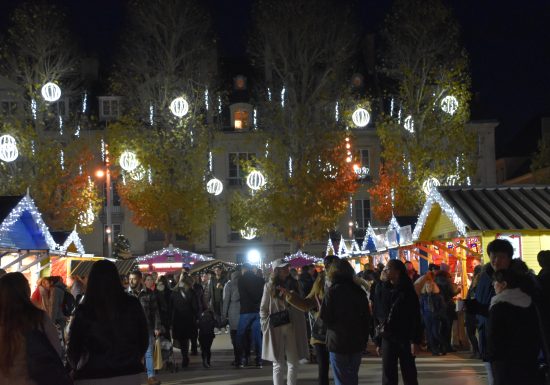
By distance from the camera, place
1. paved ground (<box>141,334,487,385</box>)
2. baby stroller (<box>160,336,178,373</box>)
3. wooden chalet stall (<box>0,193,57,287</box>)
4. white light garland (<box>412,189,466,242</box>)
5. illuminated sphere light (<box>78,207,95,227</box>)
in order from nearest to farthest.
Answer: paved ground (<box>141,334,487,385</box>)
baby stroller (<box>160,336,178,373</box>)
white light garland (<box>412,189,466,242</box>)
wooden chalet stall (<box>0,193,57,287</box>)
illuminated sphere light (<box>78,207,95,227</box>)

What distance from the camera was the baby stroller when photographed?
14.9 metres

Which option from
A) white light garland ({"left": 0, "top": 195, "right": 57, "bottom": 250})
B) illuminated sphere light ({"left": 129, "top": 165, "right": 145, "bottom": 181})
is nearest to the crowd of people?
white light garland ({"left": 0, "top": 195, "right": 57, "bottom": 250})


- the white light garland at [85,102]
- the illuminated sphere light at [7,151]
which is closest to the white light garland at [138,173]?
the white light garland at [85,102]

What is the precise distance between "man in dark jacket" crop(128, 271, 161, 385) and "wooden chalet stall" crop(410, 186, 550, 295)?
668 centimetres

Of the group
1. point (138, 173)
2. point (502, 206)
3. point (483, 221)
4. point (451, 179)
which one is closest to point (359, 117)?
point (451, 179)

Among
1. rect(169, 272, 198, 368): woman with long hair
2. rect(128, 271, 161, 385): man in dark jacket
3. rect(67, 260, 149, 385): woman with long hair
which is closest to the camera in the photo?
rect(67, 260, 149, 385): woman with long hair

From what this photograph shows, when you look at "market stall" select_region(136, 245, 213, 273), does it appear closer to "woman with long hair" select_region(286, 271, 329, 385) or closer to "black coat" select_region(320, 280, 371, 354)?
"woman with long hair" select_region(286, 271, 329, 385)

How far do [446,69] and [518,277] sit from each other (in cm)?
3367

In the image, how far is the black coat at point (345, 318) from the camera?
8773 millimetres

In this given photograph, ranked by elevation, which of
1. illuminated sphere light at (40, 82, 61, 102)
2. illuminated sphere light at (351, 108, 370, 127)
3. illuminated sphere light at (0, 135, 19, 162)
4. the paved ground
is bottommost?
the paved ground

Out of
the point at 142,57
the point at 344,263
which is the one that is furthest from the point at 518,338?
the point at 142,57

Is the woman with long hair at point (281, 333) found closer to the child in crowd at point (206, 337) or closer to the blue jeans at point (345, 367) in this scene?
the blue jeans at point (345, 367)

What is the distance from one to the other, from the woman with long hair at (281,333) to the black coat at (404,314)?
2224 millimetres

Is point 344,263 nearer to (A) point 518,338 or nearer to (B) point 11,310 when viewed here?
(A) point 518,338
